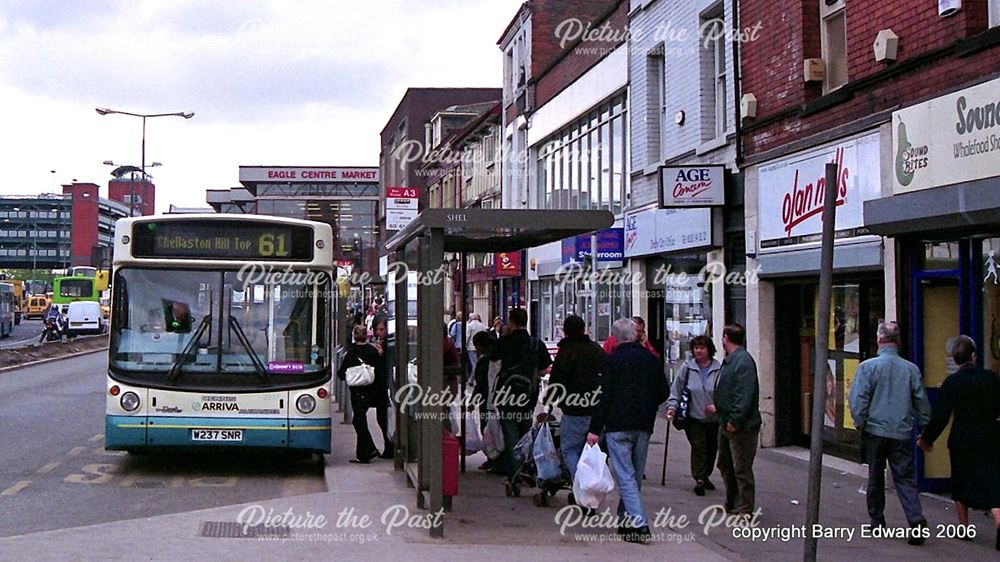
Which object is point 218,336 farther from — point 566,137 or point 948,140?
point 566,137

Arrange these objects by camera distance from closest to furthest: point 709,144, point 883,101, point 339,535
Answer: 1. point 339,535
2. point 883,101
3. point 709,144

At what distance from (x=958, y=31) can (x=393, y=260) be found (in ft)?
21.2

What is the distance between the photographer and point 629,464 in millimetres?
9445

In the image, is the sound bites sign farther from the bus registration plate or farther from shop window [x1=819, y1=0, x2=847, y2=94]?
the bus registration plate

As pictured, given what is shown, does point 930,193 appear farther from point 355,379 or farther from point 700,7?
point 700,7

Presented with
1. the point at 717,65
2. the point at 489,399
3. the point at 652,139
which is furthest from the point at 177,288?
the point at 652,139

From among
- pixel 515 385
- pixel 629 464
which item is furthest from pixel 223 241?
pixel 629 464

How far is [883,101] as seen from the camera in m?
12.8

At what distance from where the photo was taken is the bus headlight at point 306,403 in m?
12.8

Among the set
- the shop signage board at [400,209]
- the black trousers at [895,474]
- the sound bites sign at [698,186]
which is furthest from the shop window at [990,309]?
the shop signage board at [400,209]

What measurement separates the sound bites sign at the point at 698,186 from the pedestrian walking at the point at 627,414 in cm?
815

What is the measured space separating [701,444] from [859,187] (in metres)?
3.66

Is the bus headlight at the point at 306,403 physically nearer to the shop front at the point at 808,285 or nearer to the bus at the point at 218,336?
the bus at the point at 218,336

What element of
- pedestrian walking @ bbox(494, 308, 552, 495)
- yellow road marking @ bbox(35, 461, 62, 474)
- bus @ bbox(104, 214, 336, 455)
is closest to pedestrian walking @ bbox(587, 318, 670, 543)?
pedestrian walking @ bbox(494, 308, 552, 495)
